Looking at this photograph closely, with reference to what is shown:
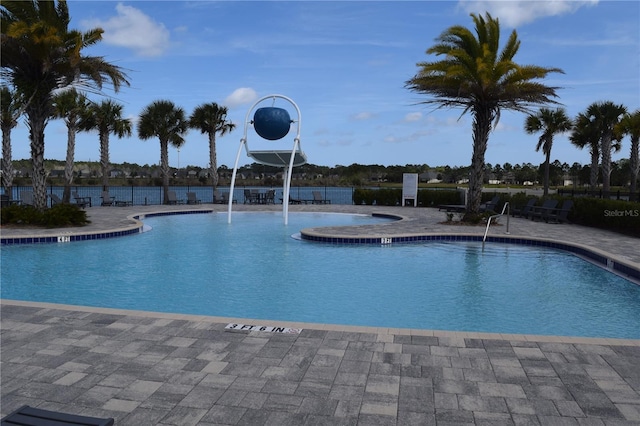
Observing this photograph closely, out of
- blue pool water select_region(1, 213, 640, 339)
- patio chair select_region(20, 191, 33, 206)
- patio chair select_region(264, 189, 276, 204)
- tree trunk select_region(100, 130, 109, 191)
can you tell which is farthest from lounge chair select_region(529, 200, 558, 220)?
tree trunk select_region(100, 130, 109, 191)

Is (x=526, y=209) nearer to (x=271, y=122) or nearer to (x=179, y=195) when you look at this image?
(x=271, y=122)

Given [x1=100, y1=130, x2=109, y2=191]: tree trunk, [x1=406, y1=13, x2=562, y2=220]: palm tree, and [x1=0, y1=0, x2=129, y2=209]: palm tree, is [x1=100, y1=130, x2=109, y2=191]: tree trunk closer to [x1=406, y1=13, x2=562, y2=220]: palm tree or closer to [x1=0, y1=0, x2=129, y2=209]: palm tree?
[x1=0, y1=0, x2=129, y2=209]: palm tree

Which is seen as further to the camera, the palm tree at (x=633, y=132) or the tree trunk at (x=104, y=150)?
the palm tree at (x=633, y=132)

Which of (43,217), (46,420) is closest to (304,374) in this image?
(46,420)

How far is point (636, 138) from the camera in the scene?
3133 centimetres

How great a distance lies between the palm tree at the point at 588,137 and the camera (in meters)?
34.9

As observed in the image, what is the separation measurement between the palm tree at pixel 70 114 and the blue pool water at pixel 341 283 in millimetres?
14176

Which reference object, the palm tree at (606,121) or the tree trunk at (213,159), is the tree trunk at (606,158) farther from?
the tree trunk at (213,159)

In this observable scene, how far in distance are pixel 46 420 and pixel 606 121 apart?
38.3 m

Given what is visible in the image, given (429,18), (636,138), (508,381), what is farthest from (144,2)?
(636,138)

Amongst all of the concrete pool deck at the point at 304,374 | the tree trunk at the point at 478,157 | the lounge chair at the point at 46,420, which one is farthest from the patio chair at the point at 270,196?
the lounge chair at the point at 46,420

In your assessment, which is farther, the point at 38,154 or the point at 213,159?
the point at 213,159

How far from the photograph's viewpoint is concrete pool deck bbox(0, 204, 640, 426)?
3605 millimetres

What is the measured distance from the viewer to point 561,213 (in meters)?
18.5
